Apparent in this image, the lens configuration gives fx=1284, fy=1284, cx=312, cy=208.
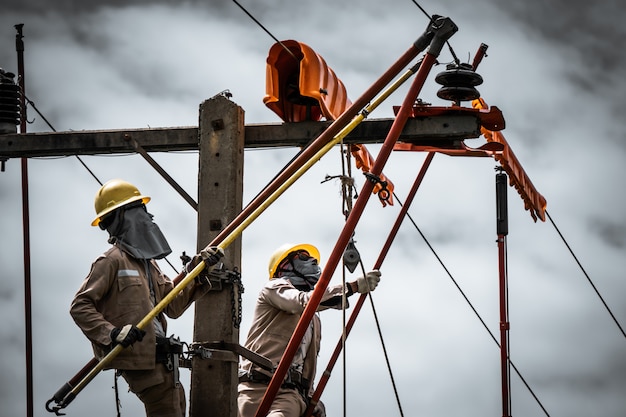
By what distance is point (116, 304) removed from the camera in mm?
8625

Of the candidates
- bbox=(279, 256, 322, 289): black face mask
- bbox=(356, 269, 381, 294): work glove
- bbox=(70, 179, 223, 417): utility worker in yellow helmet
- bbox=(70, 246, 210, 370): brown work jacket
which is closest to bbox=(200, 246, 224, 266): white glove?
bbox=(70, 179, 223, 417): utility worker in yellow helmet

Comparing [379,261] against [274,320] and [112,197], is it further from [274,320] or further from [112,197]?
[112,197]

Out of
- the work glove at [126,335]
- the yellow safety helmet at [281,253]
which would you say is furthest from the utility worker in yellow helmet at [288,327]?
the work glove at [126,335]

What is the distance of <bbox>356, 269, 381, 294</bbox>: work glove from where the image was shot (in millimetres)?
9617

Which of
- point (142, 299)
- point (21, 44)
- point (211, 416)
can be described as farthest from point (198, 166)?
point (21, 44)

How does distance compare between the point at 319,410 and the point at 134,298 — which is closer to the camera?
the point at 134,298

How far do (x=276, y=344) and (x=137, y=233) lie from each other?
1.88 m

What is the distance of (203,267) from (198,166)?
3.53 ft

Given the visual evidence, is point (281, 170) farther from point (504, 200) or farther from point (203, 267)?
point (504, 200)

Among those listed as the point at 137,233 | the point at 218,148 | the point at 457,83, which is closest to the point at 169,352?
the point at 137,233

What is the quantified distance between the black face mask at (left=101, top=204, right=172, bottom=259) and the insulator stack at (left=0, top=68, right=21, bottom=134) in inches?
64.2

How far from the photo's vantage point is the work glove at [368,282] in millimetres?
9617

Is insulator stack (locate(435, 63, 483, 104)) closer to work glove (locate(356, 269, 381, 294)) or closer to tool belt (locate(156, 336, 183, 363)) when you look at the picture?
work glove (locate(356, 269, 381, 294))

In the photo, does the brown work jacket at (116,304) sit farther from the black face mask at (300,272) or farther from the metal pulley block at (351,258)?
the black face mask at (300,272)
